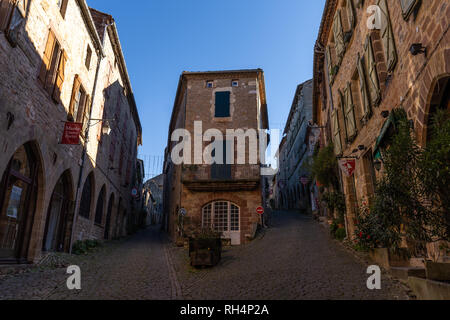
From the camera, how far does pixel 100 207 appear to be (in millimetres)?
15023

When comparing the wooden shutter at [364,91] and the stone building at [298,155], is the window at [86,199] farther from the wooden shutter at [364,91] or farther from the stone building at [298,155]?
the stone building at [298,155]

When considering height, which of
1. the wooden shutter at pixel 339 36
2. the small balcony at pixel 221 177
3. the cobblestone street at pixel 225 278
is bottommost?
the cobblestone street at pixel 225 278

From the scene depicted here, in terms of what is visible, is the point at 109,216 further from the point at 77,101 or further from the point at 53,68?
the point at 53,68

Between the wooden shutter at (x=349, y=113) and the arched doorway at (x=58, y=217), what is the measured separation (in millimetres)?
9169

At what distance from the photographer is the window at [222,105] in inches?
653

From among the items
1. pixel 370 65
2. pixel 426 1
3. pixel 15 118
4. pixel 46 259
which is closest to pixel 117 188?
pixel 46 259

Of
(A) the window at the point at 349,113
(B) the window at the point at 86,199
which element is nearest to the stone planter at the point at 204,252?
(A) the window at the point at 349,113

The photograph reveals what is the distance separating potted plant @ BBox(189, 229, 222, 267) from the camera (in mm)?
8547

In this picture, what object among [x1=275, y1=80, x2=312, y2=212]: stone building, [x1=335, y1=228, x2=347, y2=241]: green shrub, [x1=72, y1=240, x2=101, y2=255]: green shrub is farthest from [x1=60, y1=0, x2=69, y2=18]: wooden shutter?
[x1=275, y1=80, x2=312, y2=212]: stone building

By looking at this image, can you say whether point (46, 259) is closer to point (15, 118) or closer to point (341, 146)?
point (15, 118)

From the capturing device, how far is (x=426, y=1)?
508 centimetres

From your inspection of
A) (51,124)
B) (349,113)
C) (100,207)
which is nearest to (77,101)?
(51,124)
